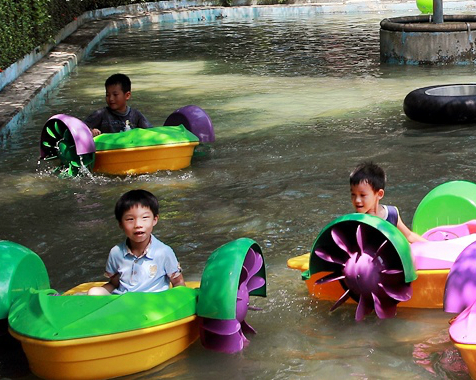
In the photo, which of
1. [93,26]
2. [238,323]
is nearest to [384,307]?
[238,323]

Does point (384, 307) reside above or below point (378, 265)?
below

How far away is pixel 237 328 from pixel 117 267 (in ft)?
2.58

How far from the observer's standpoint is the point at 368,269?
14.9ft

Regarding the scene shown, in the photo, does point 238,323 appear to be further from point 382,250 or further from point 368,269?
point 382,250

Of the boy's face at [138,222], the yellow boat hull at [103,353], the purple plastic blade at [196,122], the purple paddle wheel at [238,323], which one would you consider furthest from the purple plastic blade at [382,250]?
the purple plastic blade at [196,122]

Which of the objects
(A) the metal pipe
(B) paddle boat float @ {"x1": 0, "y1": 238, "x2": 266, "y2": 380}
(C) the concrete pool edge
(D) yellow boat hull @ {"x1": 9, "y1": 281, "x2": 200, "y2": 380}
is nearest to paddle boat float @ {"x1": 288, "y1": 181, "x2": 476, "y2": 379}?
(B) paddle boat float @ {"x1": 0, "y1": 238, "x2": 266, "y2": 380}

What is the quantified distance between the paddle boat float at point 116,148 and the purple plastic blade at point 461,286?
4.27m

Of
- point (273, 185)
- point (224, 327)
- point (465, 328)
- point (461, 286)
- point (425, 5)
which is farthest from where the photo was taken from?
point (425, 5)

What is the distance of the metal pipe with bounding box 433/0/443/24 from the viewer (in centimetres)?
1545

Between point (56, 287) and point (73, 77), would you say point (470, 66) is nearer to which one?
point (73, 77)

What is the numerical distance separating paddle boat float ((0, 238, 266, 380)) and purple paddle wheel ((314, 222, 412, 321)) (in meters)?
0.45

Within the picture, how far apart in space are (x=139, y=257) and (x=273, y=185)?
3.09 metres

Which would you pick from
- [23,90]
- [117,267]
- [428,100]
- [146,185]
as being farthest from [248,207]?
[23,90]

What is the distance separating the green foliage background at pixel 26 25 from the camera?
13.5 m
